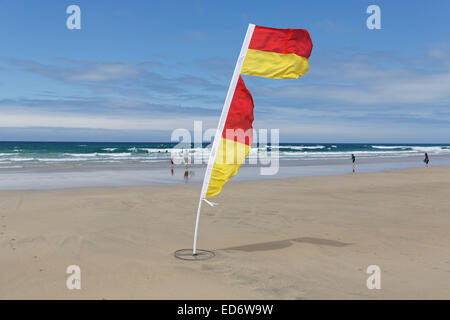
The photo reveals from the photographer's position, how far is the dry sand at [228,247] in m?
5.48

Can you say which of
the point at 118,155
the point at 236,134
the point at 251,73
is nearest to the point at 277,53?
the point at 251,73

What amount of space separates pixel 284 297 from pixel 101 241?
4.53m

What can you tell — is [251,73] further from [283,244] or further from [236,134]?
[283,244]

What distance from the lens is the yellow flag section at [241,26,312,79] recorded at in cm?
659

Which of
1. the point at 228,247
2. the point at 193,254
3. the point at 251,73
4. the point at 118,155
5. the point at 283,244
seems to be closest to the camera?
the point at 251,73

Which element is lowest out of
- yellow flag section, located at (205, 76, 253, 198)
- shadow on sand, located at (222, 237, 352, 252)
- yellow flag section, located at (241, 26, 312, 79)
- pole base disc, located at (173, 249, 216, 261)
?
shadow on sand, located at (222, 237, 352, 252)

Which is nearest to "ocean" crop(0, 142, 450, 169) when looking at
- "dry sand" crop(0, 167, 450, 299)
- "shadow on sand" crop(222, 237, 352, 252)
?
"dry sand" crop(0, 167, 450, 299)

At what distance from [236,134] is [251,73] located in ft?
3.49

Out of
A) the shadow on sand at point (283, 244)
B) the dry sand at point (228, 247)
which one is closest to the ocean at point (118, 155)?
the dry sand at point (228, 247)

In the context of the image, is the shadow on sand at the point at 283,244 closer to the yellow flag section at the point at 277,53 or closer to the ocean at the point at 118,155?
the yellow flag section at the point at 277,53

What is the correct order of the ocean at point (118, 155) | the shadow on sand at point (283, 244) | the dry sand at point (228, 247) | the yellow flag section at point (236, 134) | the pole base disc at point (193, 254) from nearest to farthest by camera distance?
1. the dry sand at point (228, 247)
2. the yellow flag section at point (236, 134)
3. the pole base disc at point (193, 254)
4. the shadow on sand at point (283, 244)
5. the ocean at point (118, 155)

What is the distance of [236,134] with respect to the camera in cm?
662

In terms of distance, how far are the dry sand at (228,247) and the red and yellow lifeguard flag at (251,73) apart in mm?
1687

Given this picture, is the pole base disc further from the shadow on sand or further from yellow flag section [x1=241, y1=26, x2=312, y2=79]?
yellow flag section [x1=241, y1=26, x2=312, y2=79]
